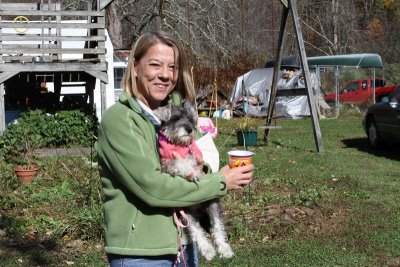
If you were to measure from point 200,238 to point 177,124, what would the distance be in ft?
1.96

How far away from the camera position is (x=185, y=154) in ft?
8.75

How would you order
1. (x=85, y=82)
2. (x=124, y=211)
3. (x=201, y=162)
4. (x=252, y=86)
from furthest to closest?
(x=252, y=86) < (x=85, y=82) < (x=201, y=162) < (x=124, y=211)

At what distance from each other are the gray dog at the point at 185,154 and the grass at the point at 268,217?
3.03m

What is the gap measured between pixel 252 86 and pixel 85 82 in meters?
9.60

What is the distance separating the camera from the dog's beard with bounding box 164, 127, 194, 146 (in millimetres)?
2533

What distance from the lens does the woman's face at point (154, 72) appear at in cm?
244

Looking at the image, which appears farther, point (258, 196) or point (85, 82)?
point (85, 82)

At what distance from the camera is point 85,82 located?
18.5 m

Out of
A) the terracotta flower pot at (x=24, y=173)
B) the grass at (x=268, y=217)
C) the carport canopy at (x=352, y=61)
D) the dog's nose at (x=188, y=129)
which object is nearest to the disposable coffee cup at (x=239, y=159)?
the dog's nose at (x=188, y=129)

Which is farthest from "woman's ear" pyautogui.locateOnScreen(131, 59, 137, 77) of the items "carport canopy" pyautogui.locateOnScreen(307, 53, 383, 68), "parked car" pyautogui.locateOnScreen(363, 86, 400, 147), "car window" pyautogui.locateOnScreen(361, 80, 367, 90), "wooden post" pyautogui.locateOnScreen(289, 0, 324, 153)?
"car window" pyautogui.locateOnScreen(361, 80, 367, 90)

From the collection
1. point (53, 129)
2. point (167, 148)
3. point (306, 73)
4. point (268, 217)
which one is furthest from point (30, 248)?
point (306, 73)

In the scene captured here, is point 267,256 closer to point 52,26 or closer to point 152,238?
point 152,238

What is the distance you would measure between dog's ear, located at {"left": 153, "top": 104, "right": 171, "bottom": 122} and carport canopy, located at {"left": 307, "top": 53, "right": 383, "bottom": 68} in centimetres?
2469

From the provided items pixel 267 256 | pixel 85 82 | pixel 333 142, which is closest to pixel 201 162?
pixel 267 256
